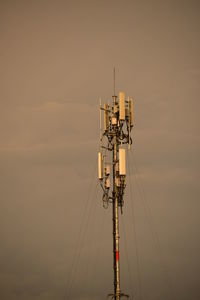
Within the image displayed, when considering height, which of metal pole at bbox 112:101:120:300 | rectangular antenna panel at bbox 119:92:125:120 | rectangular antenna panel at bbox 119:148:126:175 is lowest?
metal pole at bbox 112:101:120:300

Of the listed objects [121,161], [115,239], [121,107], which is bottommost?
[115,239]

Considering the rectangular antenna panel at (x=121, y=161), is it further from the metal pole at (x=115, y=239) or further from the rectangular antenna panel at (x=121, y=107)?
the rectangular antenna panel at (x=121, y=107)

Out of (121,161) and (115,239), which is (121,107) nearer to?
(121,161)

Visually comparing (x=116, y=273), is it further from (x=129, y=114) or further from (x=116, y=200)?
(x=129, y=114)

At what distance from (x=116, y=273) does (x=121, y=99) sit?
6657 mm

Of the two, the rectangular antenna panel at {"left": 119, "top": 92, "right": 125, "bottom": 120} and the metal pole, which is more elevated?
the rectangular antenna panel at {"left": 119, "top": 92, "right": 125, "bottom": 120}

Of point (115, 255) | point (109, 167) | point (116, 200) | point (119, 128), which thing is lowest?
point (115, 255)

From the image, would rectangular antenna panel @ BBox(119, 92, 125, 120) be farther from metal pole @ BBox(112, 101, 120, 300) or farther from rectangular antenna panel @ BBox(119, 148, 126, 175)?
rectangular antenna panel @ BBox(119, 148, 126, 175)

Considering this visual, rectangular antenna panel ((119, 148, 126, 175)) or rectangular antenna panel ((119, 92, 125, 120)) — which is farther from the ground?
rectangular antenna panel ((119, 92, 125, 120))

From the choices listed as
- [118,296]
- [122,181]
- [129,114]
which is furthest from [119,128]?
[118,296]

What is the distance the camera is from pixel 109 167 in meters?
16.8

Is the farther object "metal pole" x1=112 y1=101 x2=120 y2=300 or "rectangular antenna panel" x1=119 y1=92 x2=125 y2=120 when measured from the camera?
"rectangular antenna panel" x1=119 y1=92 x2=125 y2=120

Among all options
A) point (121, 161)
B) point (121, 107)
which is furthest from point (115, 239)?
point (121, 107)

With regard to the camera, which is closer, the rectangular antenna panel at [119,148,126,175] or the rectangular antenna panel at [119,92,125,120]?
the rectangular antenna panel at [119,148,126,175]
